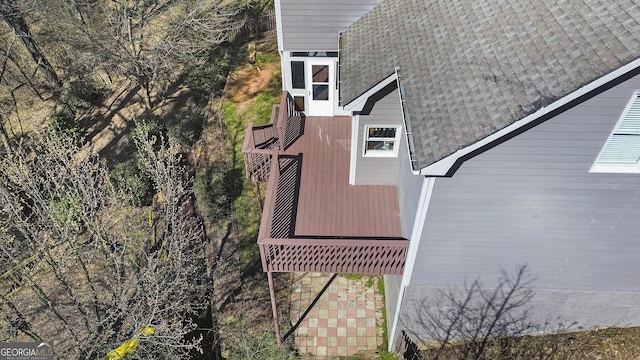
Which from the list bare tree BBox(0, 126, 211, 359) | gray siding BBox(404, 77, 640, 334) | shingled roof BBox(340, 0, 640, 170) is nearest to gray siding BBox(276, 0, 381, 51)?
shingled roof BBox(340, 0, 640, 170)

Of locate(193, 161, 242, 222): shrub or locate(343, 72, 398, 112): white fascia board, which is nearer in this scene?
locate(343, 72, 398, 112): white fascia board

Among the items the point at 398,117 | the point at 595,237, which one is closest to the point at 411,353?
the point at 595,237

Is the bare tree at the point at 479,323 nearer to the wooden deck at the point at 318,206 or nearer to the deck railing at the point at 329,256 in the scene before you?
the deck railing at the point at 329,256

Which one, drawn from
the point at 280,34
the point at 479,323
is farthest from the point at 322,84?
the point at 479,323

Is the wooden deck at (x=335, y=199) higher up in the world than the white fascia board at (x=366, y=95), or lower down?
lower down

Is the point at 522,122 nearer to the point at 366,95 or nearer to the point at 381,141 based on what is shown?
the point at 366,95

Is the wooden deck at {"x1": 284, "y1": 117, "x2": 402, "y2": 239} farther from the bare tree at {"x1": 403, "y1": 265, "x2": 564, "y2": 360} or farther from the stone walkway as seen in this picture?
the stone walkway

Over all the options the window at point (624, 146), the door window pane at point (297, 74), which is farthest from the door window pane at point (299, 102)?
the window at point (624, 146)
